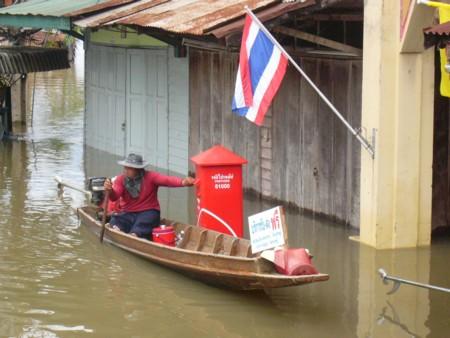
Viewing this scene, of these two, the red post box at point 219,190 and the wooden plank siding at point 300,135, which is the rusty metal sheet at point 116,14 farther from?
the red post box at point 219,190

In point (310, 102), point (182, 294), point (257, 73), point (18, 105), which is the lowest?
point (182, 294)

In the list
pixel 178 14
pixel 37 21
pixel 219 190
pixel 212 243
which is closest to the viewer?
pixel 212 243

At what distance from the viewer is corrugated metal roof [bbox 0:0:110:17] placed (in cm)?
2116

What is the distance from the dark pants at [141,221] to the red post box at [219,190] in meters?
0.66

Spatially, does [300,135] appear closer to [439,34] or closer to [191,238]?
[191,238]

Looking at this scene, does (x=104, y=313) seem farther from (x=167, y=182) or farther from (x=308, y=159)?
(x=308, y=159)

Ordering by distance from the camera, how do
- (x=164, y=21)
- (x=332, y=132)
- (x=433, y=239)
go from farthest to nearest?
(x=164, y=21), (x=332, y=132), (x=433, y=239)

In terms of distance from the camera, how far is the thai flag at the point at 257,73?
1278cm

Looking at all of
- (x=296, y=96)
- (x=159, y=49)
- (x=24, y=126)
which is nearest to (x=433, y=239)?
(x=296, y=96)

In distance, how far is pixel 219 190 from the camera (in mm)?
12914

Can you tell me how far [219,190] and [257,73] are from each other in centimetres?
154

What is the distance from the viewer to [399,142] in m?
13.3

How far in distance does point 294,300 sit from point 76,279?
2.76 metres

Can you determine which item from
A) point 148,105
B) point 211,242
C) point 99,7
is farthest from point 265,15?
point 148,105
